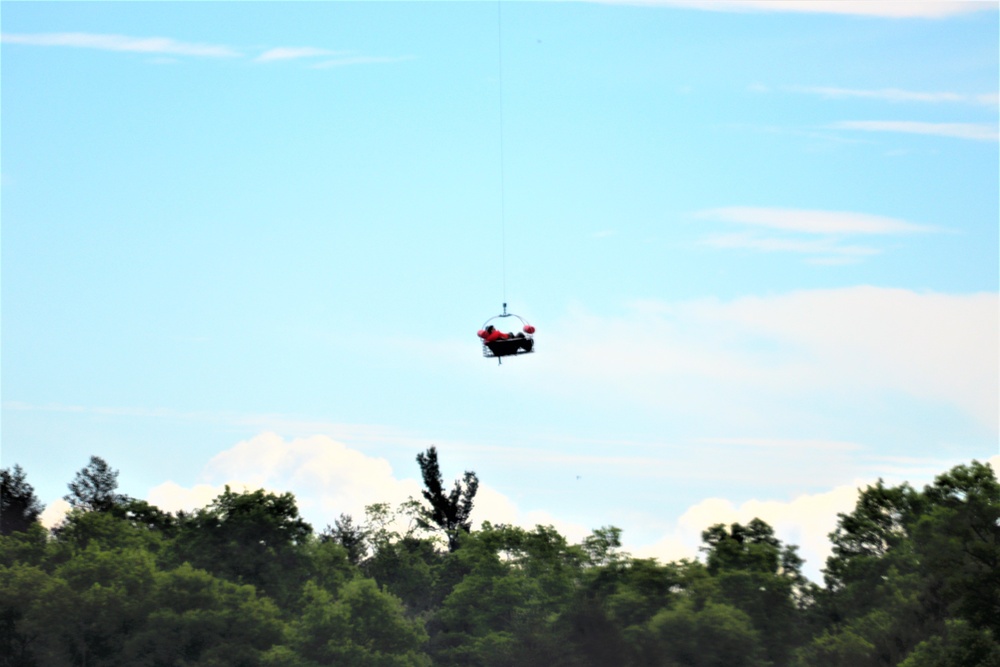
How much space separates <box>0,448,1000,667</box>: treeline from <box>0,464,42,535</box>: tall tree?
129ft

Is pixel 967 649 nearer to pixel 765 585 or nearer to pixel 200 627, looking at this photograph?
pixel 765 585

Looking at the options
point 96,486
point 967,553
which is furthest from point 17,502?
point 967,553

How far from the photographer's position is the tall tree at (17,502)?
130875mm

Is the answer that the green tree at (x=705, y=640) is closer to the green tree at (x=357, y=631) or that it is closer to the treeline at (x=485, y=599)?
the treeline at (x=485, y=599)

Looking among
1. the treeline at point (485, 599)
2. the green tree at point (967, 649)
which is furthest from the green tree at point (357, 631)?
the green tree at point (967, 649)

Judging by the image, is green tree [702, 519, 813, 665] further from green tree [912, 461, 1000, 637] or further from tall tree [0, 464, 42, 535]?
tall tree [0, 464, 42, 535]

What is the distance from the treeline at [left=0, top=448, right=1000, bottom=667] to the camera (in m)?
75.1

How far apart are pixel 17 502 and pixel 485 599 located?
6411 cm

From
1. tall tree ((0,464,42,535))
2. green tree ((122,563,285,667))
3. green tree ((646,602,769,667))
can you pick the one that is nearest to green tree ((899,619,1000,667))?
green tree ((646,602,769,667))

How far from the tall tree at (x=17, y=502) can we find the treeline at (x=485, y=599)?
3922 centimetres

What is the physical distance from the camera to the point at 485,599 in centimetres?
8825

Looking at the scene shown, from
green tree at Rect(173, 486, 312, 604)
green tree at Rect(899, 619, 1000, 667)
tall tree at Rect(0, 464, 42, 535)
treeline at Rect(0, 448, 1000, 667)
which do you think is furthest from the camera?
tall tree at Rect(0, 464, 42, 535)

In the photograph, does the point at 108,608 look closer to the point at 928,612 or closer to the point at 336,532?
the point at 928,612

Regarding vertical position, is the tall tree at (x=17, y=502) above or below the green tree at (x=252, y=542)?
→ above
